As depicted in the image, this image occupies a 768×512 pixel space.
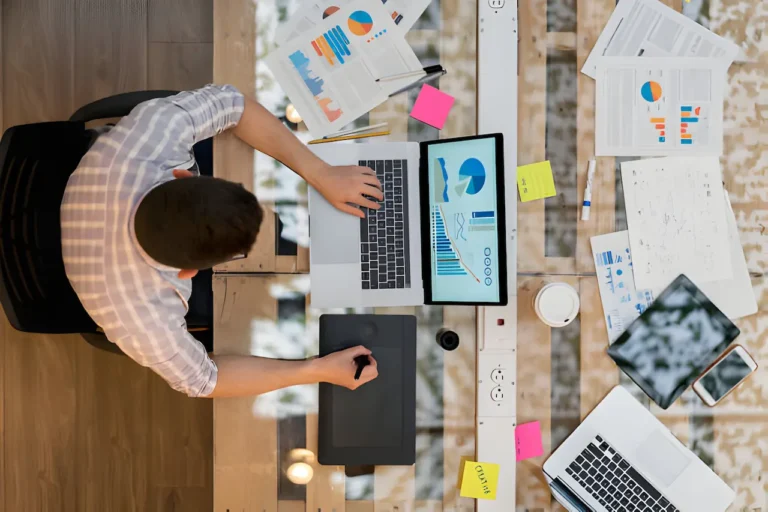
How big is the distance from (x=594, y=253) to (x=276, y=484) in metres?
0.92

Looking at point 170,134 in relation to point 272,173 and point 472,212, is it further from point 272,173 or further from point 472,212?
point 472,212

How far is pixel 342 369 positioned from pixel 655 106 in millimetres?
964

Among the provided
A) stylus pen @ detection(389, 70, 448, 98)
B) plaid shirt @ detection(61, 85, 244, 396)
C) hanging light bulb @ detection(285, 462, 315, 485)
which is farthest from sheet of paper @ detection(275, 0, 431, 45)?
hanging light bulb @ detection(285, 462, 315, 485)

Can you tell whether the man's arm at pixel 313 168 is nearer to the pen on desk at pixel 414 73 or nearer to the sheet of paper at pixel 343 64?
the sheet of paper at pixel 343 64

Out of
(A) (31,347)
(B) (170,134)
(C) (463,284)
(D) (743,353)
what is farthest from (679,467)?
(A) (31,347)

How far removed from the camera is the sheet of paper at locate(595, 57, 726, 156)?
129 centimetres

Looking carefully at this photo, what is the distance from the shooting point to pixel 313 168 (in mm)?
1212

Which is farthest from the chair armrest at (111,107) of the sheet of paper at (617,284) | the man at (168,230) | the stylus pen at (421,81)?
the sheet of paper at (617,284)

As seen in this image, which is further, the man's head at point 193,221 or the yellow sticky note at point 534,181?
the yellow sticky note at point 534,181

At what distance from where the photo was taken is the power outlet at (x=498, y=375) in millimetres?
1258

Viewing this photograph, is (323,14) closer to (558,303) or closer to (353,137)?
(353,137)

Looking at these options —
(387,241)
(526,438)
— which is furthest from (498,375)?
(387,241)

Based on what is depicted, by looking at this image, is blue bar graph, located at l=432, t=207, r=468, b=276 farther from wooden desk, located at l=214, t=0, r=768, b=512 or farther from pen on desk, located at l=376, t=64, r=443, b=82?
pen on desk, located at l=376, t=64, r=443, b=82

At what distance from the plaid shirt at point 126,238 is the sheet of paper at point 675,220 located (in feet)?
3.40
